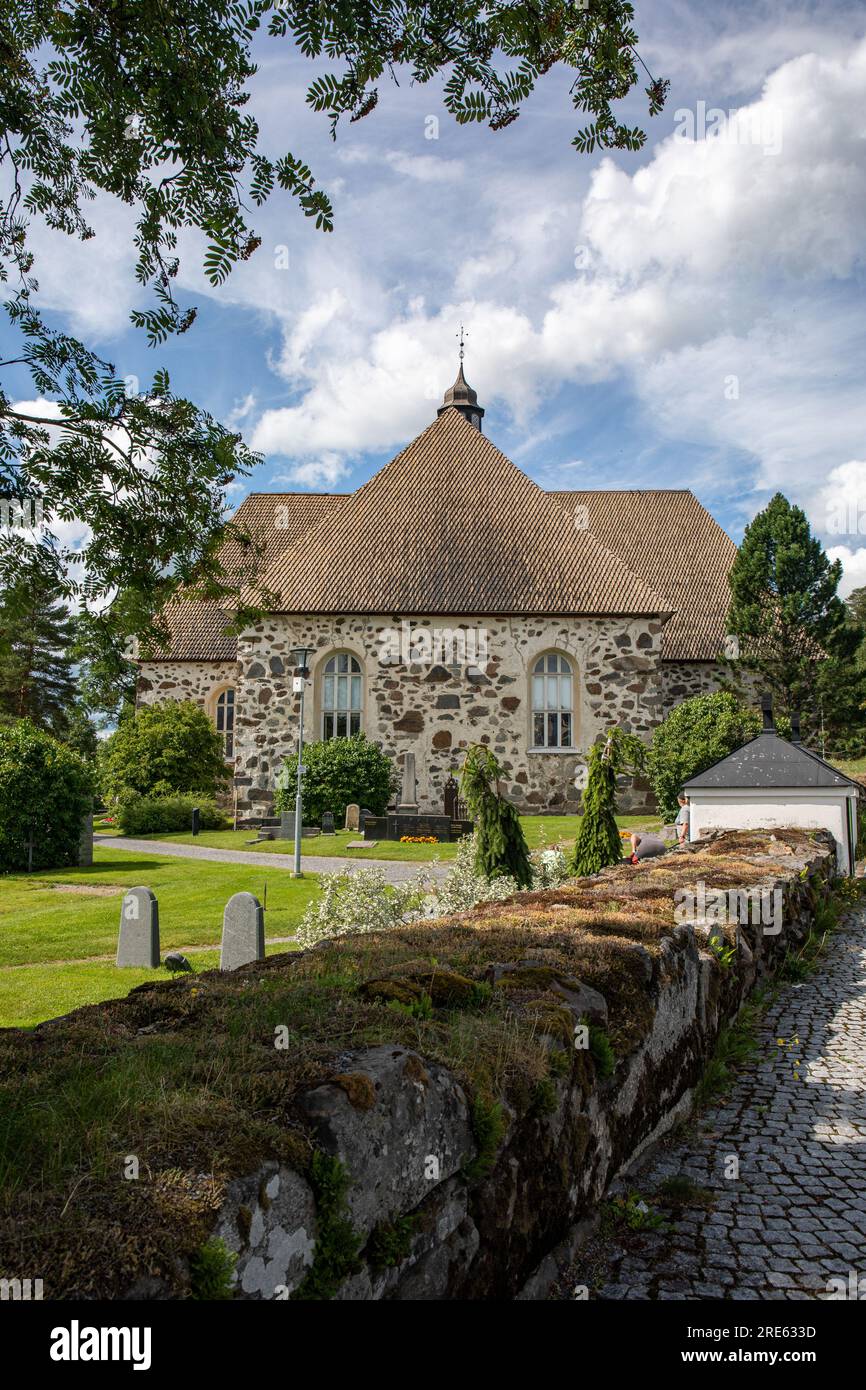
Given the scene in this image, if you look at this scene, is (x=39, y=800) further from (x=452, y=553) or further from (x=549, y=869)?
(x=452, y=553)

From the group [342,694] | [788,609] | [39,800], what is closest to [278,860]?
[39,800]

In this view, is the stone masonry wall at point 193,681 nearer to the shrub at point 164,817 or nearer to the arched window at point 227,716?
the arched window at point 227,716

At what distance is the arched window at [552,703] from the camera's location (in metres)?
22.6

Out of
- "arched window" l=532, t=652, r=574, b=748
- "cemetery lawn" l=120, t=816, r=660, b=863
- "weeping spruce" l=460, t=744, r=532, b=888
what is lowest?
"cemetery lawn" l=120, t=816, r=660, b=863

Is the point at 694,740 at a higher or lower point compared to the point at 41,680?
lower

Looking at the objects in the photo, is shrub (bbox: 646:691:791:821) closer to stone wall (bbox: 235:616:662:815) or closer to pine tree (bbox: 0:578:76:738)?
stone wall (bbox: 235:616:662:815)

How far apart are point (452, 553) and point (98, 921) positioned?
14.5m

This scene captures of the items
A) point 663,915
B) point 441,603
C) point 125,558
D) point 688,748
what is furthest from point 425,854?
point 125,558

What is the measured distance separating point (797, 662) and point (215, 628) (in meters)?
17.0

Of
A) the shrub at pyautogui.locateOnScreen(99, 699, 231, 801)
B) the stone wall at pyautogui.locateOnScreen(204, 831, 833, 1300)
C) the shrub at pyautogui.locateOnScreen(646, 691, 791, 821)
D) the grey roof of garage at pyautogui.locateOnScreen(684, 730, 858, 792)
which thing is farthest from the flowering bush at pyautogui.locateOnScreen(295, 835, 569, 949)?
the shrub at pyautogui.locateOnScreen(99, 699, 231, 801)

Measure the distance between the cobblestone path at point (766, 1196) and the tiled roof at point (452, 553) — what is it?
690 inches

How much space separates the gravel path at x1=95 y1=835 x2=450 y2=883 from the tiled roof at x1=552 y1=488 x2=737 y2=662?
13559 mm

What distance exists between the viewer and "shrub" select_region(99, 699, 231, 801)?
2444 cm

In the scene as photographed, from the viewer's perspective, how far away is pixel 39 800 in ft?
52.6
